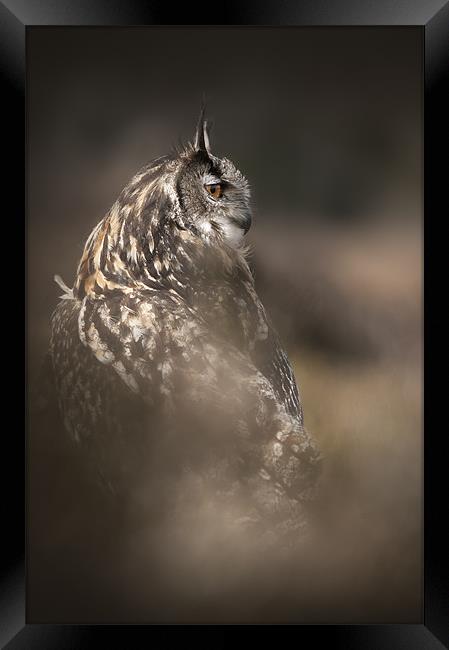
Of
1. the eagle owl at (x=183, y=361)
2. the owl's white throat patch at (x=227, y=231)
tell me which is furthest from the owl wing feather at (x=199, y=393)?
the owl's white throat patch at (x=227, y=231)

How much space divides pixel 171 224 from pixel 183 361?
0.32 meters

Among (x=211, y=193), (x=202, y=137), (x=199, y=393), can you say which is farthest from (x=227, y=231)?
(x=199, y=393)

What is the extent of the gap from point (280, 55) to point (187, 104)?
25 centimetres

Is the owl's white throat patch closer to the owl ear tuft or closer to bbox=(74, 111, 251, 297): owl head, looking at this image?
bbox=(74, 111, 251, 297): owl head

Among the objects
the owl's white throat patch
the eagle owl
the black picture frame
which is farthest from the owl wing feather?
the black picture frame

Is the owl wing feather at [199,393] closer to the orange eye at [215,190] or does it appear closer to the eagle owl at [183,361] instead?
the eagle owl at [183,361]

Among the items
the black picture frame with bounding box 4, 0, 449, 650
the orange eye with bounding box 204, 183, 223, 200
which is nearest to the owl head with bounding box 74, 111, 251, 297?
the orange eye with bounding box 204, 183, 223, 200

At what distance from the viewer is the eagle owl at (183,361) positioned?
1.27 metres

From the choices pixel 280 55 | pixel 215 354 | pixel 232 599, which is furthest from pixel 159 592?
pixel 280 55

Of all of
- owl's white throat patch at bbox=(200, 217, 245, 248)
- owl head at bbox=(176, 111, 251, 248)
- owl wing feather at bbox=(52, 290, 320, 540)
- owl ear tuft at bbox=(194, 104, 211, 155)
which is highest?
owl ear tuft at bbox=(194, 104, 211, 155)

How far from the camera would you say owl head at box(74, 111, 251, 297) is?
1276 millimetres

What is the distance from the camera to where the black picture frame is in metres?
1.30

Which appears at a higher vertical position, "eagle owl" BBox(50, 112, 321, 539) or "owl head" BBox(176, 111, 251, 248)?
"owl head" BBox(176, 111, 251, 248)

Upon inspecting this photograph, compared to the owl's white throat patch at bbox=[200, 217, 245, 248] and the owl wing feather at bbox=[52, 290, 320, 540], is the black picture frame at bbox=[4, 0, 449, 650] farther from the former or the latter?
the owl's white throat patch at bbox=[200, 217, 245, 248]
